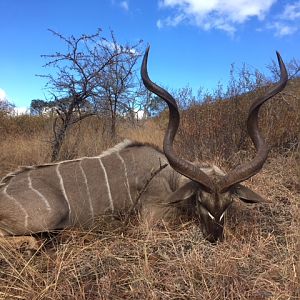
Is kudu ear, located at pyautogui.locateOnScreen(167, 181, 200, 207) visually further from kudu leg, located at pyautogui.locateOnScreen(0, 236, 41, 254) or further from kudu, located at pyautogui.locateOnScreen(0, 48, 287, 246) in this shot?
kudu leg, located at pyautogui.locateOnScreen(0, 236, 41, 254)

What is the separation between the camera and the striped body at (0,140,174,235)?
115 inches

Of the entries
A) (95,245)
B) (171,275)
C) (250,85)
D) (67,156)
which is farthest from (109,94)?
(171,275)

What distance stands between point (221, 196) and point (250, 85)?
8.72ft

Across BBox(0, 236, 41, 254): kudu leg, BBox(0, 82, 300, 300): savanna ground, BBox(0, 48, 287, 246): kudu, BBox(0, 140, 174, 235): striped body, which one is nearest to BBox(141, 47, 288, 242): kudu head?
BBox(0, 48, 287, 246): kudu

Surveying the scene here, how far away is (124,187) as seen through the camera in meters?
3.42

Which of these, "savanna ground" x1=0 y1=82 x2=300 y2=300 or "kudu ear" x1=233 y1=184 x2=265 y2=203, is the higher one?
"kudu ear" x1=233 y1=184 x2=265 y2=203

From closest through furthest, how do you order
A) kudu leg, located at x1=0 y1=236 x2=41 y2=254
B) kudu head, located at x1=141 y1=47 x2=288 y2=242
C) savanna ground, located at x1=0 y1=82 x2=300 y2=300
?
1. savanna ground, located at x1=0 y1=82 x2=300 y2=300
2. kudu leg, located at x1=0 y1=236 x2=41 y2=254
3. kudu head, located at x1=141 y1=47 x2=288 y2=242

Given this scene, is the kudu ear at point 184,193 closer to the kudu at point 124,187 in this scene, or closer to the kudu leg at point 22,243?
the kudu at point 124,187

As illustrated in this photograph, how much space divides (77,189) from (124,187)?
14.8 inches

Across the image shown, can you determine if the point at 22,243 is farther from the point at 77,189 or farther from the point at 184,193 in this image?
the point at 184,193

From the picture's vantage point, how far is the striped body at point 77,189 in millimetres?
2912

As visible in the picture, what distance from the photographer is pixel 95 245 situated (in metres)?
2.66

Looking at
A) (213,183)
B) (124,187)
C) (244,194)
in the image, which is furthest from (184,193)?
(124,187)

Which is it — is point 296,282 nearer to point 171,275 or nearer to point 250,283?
point 250,283
